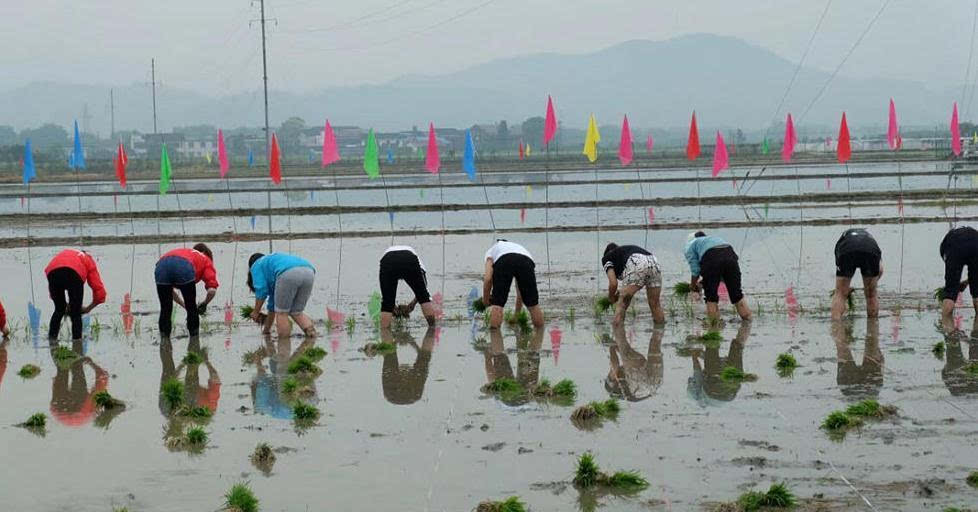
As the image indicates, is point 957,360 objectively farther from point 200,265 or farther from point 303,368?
point 200,265

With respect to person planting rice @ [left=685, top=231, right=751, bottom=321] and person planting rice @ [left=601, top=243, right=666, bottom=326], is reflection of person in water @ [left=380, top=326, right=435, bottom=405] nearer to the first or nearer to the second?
person planting rice @ [left=601, top=243, right=666, bottom=326]

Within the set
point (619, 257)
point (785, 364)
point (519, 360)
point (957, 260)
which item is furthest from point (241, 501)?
point (957, 260)

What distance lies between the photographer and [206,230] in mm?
33594

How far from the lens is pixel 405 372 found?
40.8ft

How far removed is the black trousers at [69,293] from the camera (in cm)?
1480

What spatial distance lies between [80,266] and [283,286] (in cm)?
243

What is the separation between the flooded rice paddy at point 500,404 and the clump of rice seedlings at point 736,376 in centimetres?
17

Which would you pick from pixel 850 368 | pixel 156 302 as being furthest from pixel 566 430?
pixel 156 302

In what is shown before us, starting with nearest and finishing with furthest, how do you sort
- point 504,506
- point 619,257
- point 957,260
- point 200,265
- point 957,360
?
1. point 504,506
2. point 957,360
3. point 957,260
4. point 619,257
5. point 200,265

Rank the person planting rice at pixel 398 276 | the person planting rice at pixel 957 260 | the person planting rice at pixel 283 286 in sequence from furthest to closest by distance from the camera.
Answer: the person planting rice at pixel 398 276
the person planting rice at pixel 283 286
the person planting rice at pixel 957 260

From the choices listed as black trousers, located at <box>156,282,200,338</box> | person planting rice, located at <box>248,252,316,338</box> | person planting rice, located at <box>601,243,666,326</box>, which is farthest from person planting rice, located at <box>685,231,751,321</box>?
black trousers, located at <box>156,282,200,338</box>

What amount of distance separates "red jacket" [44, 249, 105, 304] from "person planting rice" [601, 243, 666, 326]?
5.79 meters

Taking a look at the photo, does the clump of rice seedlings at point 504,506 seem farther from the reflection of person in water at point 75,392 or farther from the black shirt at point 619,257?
the black shirt at point 619,257

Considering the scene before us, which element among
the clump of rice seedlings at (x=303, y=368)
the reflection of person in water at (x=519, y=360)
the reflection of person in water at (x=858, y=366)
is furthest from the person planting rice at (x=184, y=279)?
the reflection of person in water at (x=858, y=366)
